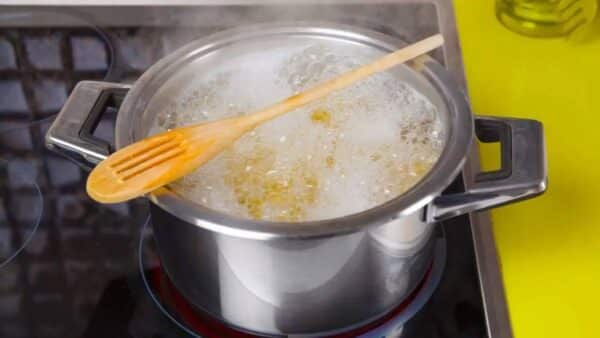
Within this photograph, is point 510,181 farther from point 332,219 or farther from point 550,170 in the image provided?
point 550,170

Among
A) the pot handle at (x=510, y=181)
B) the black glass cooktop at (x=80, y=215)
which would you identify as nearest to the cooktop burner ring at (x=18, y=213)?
the black glass cooktop at (x=80, y=215)

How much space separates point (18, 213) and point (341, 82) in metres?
0.37

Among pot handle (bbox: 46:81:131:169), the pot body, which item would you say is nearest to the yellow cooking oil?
the pot body

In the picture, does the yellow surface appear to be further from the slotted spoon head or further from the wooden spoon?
the slotted spoon head

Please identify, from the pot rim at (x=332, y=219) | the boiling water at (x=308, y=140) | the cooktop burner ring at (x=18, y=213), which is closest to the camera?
the pot rim at (x=332, y=219)

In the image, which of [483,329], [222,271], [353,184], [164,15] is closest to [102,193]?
[222,271]

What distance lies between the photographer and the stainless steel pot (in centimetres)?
58

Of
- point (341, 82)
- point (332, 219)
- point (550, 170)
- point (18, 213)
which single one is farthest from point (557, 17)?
point (18, 213)

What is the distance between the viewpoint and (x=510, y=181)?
24.7 inches

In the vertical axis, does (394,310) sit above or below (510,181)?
below

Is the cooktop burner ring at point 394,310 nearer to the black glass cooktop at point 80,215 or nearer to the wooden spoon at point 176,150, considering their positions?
the black glass cooktop at point 80,215

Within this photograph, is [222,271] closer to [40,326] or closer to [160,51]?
[40,326]

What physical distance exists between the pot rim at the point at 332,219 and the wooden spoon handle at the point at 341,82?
0.09 feet

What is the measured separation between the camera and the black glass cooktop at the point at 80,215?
0.72 meters
